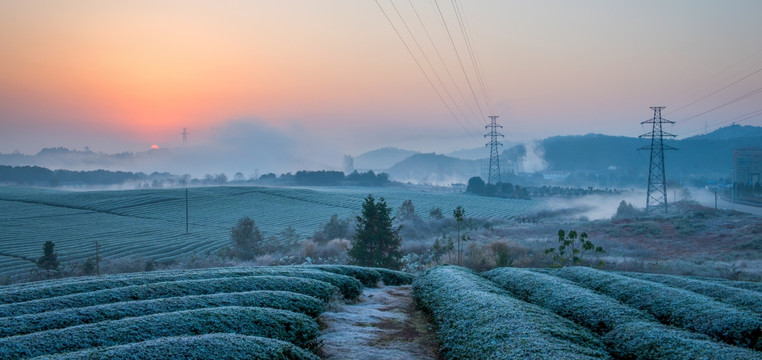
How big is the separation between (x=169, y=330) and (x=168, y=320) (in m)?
0.44

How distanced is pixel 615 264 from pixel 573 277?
14.2m

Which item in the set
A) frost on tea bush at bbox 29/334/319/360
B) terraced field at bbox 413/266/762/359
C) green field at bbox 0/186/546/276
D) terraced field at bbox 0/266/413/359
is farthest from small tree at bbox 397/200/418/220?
frost on tea bush at bbox 29/334/319/360

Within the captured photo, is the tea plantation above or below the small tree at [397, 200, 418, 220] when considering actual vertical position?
above

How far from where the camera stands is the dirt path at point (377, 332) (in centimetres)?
1203

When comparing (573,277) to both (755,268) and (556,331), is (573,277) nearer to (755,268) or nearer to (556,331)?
(556,331)

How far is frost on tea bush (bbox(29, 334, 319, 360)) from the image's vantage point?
8.67 meters

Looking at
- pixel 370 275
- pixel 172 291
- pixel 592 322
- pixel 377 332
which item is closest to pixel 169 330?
pixel 172 291

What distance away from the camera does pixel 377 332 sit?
13969 millimetres

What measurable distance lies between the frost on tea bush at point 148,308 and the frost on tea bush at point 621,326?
23.5 ft

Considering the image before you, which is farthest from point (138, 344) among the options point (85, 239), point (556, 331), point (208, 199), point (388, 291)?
point (208, 199)

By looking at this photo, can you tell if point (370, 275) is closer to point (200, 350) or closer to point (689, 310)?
point (689, 310)

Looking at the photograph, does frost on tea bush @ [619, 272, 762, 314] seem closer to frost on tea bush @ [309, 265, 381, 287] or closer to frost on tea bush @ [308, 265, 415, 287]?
frost on tea bush @ [308, 265, 415, 287]

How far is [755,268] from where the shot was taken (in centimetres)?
3141

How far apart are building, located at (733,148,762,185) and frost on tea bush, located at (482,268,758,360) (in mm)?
87475
